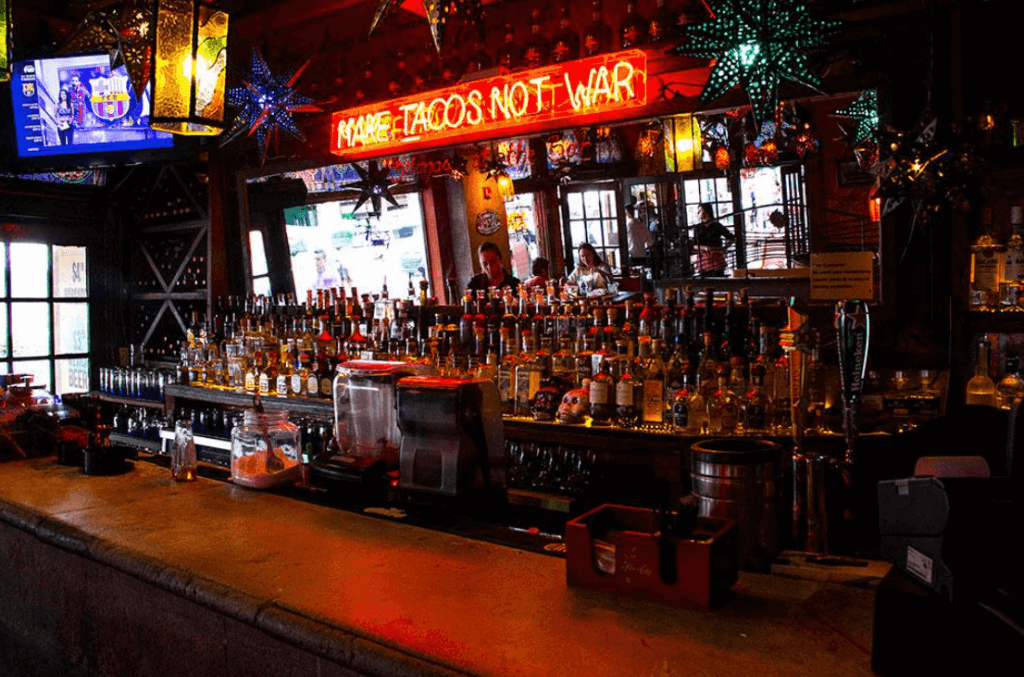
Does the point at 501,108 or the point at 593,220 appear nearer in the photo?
the point at 501,108

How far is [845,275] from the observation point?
331cm

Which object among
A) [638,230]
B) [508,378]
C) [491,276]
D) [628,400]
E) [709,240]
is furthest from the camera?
[638,230]

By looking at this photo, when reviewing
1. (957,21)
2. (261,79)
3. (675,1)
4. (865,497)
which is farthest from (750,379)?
(261,79)

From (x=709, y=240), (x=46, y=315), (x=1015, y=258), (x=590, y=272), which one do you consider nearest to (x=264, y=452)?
(x=1015, y=258)

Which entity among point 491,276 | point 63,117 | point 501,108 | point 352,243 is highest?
point 63,117

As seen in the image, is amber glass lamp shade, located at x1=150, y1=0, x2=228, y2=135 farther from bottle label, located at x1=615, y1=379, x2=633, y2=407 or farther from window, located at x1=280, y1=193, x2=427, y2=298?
window, located at x1=280, y1=193, x2=427, y2=298

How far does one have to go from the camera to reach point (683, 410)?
3.66m

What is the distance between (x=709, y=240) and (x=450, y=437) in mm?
3707

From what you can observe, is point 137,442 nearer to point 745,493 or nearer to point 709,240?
point 709,240

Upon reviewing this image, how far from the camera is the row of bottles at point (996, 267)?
12.0 ft

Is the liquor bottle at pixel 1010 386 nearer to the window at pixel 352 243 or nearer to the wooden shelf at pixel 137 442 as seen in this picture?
the window at pixel 352 243

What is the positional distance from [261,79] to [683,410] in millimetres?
3682

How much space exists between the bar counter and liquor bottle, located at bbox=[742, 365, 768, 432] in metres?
1.71

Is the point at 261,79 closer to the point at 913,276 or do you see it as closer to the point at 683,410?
the point at 683,410
